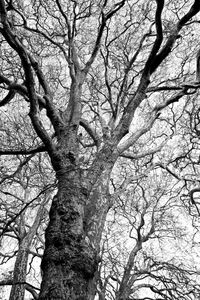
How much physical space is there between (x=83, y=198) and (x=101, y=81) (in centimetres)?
490

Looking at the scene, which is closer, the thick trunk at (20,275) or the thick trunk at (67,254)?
the thick trunk at (67,254)

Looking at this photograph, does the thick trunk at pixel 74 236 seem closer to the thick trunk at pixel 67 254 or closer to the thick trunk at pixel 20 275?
the thick trunk at pixel 67 254

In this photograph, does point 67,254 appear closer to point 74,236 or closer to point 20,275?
point 74,236

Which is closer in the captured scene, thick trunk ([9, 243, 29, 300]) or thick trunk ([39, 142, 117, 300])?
thick trunk ([39, 142, 117, 300])

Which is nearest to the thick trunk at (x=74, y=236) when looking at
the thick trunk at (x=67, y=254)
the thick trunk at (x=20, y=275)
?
the thick trunk at (x=67, y=254)

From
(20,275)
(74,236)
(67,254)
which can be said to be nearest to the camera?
(67,254)

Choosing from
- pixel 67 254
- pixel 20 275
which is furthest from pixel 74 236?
pixel 20 275

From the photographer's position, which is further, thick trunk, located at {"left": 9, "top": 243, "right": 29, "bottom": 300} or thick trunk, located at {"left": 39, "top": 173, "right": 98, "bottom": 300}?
thick trunk, located at {"left": 9, "top": 243, "right": 29, "bottom": 300}

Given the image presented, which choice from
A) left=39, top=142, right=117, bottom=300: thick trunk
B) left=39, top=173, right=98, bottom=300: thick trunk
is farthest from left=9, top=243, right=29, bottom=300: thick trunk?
left=39, top=173, right=98, bottom=300: thick trunk

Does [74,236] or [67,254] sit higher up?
[74,236]

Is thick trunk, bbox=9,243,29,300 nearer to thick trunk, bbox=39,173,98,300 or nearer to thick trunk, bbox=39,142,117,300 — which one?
thick trunk, bbox=39,142,117,300

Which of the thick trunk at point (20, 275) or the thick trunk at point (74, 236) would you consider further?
the thick trunk at point (20, 275)

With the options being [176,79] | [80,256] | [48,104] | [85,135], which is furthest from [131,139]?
[85,135]

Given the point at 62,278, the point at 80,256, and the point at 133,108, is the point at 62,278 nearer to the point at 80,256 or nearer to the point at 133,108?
the point at 80,256
